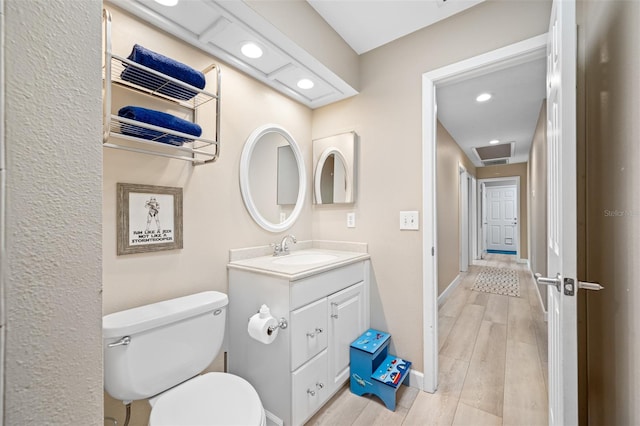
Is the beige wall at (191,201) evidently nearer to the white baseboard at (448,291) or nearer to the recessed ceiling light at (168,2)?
the recessed ceiling light at (168,2)

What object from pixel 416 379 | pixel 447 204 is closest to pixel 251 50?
pixel 416 379

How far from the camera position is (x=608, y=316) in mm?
1028

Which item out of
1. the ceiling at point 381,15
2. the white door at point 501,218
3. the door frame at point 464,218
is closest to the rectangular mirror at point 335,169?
the ceiling at point 381,15

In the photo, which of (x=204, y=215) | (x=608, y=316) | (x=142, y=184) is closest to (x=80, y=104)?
(x=142, y=184)

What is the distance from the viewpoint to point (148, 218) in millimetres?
1290

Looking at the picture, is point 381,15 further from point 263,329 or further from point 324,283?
point 263,329

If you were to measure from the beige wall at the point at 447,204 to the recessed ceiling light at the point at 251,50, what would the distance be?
7.60ft

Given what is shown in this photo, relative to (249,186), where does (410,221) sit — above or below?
below

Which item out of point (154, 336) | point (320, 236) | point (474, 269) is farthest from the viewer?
point (474, 269)

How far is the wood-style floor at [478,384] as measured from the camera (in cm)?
151

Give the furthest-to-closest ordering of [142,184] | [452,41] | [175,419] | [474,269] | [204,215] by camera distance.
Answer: [474,269] < [452,41] < [204,215] < [142,184] < [175,419]

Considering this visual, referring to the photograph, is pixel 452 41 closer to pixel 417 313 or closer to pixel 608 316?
pixel 608 316

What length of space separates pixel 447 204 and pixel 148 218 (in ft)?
11.7

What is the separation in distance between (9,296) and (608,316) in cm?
163
